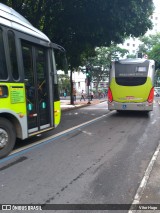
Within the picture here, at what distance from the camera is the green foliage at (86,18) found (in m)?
13.4

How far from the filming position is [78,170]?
582cm

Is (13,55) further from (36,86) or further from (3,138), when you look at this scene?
(3,138)

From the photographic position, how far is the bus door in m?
7.55

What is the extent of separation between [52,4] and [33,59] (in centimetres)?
841

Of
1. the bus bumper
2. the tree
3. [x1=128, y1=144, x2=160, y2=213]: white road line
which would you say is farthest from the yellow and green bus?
the tree

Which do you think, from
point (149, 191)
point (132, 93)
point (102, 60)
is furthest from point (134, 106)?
point (102, 60)

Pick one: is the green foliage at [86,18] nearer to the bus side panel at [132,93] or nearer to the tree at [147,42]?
the bus side panel at [132,93]

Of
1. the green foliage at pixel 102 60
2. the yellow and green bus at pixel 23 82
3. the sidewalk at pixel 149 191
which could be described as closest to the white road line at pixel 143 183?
the sidewalk at pixel 149 191

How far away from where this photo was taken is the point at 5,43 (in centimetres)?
669

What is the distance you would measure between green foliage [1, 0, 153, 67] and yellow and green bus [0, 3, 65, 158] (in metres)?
5.94

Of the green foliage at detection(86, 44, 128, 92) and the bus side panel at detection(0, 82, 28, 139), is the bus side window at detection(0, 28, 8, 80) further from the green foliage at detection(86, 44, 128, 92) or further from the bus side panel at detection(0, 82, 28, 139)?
the green foliage at detection(86, 44, 128, 92)

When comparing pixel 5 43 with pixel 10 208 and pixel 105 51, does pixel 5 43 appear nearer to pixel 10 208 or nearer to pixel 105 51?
pixel 10 208

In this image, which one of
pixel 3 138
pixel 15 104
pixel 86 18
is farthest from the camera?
pixel 86 18

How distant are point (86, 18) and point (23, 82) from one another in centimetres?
846
